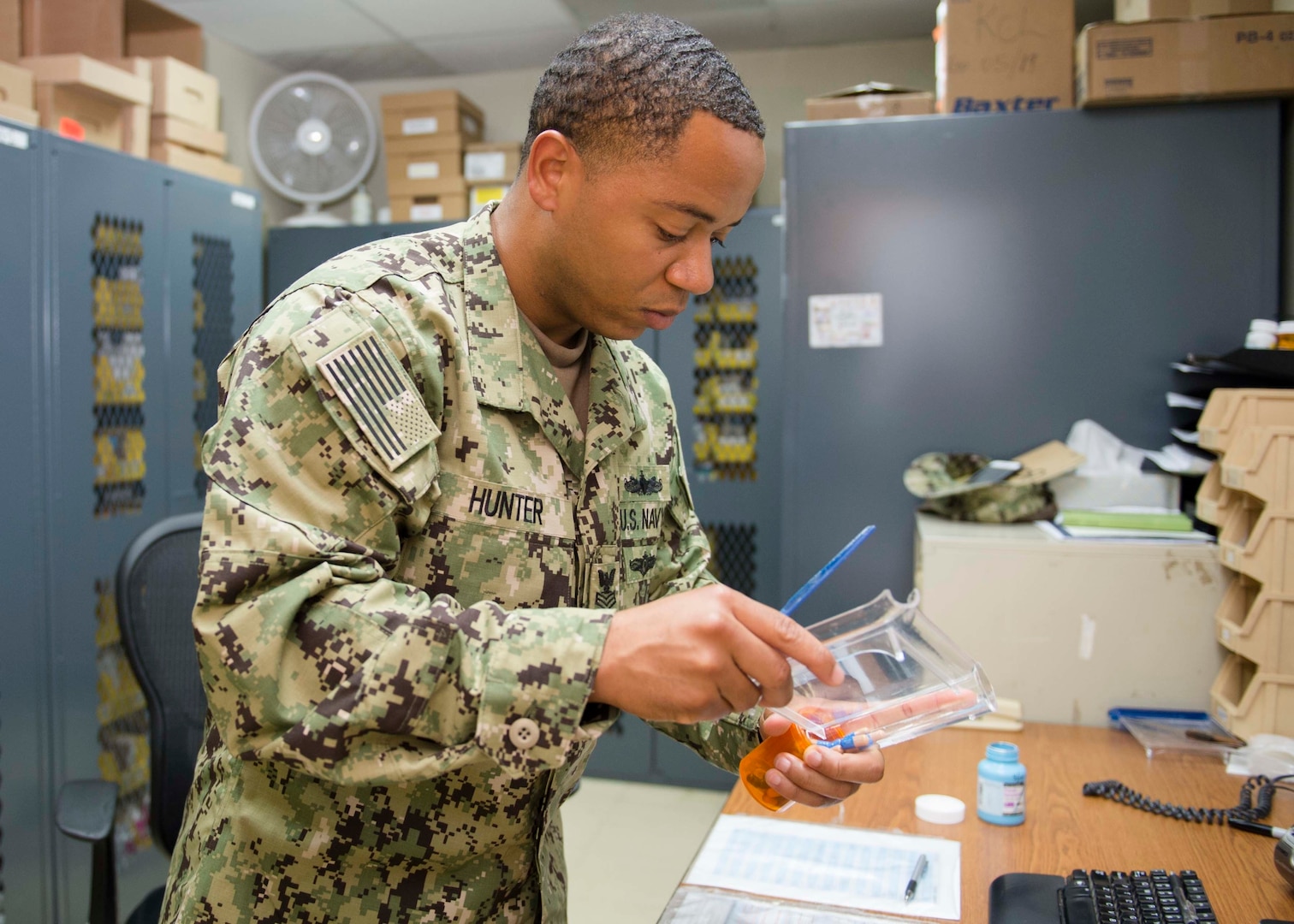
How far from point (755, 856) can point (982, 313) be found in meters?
1.54

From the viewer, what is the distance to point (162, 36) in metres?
3.59

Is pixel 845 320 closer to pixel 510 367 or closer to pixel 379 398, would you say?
pixel 510 367

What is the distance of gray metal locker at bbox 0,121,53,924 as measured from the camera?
2.29 meters

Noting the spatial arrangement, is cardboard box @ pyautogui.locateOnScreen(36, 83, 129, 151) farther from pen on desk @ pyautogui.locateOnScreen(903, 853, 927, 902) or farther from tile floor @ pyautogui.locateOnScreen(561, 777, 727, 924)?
pen on desk @ pyautogui.locateOnScreen(903, 853, 927, 902)

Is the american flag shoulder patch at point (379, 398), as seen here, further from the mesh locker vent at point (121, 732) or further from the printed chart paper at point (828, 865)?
the mesh locker vent at point (121, 732)

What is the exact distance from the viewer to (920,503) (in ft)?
7.64

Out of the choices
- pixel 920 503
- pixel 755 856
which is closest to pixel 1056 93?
pixel 920 503

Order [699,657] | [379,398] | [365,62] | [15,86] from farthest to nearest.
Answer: [365,62], [15,86], [379,398], [699,657]

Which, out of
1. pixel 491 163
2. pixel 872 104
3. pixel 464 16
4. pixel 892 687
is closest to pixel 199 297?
pixel 491 163

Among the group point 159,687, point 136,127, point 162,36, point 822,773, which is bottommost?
point 159,687

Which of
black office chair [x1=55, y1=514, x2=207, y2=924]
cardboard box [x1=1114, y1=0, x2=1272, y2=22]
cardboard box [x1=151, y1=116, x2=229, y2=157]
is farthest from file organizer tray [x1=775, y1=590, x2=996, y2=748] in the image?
cardboard box [x1=151, y1=116, x2=229, y2=157]

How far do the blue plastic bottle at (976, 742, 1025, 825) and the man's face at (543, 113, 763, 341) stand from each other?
82 centimetres

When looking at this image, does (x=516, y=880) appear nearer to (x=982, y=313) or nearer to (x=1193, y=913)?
(x=1193, y=913)

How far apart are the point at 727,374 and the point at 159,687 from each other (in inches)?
91.0
